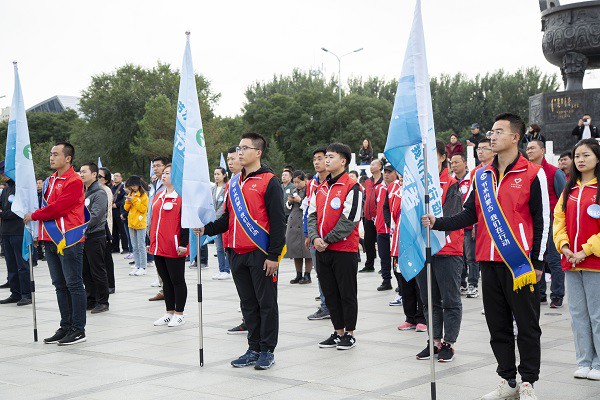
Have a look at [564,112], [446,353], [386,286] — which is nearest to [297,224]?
[386,286]

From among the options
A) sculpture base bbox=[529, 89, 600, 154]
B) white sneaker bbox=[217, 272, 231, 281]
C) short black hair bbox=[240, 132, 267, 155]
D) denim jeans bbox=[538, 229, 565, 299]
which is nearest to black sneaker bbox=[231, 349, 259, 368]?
short black hair bbox=[240, 132, 267, 155]

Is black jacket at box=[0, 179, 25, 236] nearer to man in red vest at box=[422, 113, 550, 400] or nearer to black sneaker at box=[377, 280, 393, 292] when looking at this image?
black sneaker at box=[377, 280, 393, 292]

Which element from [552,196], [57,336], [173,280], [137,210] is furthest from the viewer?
[137,210]

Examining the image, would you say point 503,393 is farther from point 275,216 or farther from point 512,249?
point 275,216

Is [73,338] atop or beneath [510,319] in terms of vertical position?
beneath

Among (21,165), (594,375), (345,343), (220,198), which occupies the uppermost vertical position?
(21,165)

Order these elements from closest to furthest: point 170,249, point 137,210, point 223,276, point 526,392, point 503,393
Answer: point 526,392 < point 503,393 < point 170,249 < point 223,276 < point 137,210

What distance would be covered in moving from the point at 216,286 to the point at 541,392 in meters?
8.61

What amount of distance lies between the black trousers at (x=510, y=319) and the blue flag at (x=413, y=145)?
0.58 metres

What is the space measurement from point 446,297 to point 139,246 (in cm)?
1003

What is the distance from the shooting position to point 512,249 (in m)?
5.79

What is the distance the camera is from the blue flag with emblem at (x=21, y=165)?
892 centimetres

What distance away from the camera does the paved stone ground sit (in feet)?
20.7

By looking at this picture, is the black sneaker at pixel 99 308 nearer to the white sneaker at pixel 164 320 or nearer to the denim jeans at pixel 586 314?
the white sneaker at pixel 164 320
